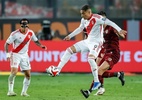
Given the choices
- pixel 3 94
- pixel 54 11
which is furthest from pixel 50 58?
pixel 3 94

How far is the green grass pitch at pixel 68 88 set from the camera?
1886cm

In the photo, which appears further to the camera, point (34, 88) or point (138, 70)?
point (138, 70)

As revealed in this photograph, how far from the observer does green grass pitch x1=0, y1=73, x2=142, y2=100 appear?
18859mm

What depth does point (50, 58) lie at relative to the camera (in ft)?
96.1

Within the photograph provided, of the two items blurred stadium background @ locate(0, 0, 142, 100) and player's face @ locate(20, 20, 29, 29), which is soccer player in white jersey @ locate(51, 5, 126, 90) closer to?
blurred stadium background @ locate(0, 0, 142, 100)

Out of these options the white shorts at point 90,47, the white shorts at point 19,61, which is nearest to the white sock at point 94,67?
the white shorts at point 90,47

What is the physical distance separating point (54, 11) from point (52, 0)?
60cm

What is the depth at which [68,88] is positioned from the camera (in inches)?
884

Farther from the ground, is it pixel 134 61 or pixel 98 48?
pixel 98 48

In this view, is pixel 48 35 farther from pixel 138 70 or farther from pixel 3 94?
pixel 3 94

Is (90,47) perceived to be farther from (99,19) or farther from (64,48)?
(64,48)

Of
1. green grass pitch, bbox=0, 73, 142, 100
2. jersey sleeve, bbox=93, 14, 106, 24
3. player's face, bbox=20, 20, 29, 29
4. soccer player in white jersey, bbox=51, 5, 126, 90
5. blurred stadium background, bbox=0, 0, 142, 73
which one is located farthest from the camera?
blurred stadium background, bbox=0, 0, 142, 73

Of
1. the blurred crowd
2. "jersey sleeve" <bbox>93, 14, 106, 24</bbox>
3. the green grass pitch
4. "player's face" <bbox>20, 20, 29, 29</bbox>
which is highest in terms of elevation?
"jersey sleeve" <bbox>93, 14, 106, 24</bbox>

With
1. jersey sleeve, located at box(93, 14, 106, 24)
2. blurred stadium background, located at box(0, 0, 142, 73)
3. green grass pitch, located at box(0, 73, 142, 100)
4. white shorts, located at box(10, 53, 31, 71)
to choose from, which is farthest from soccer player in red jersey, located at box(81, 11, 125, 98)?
blurred stadium background, located at box(0, 0, 142, 73)
